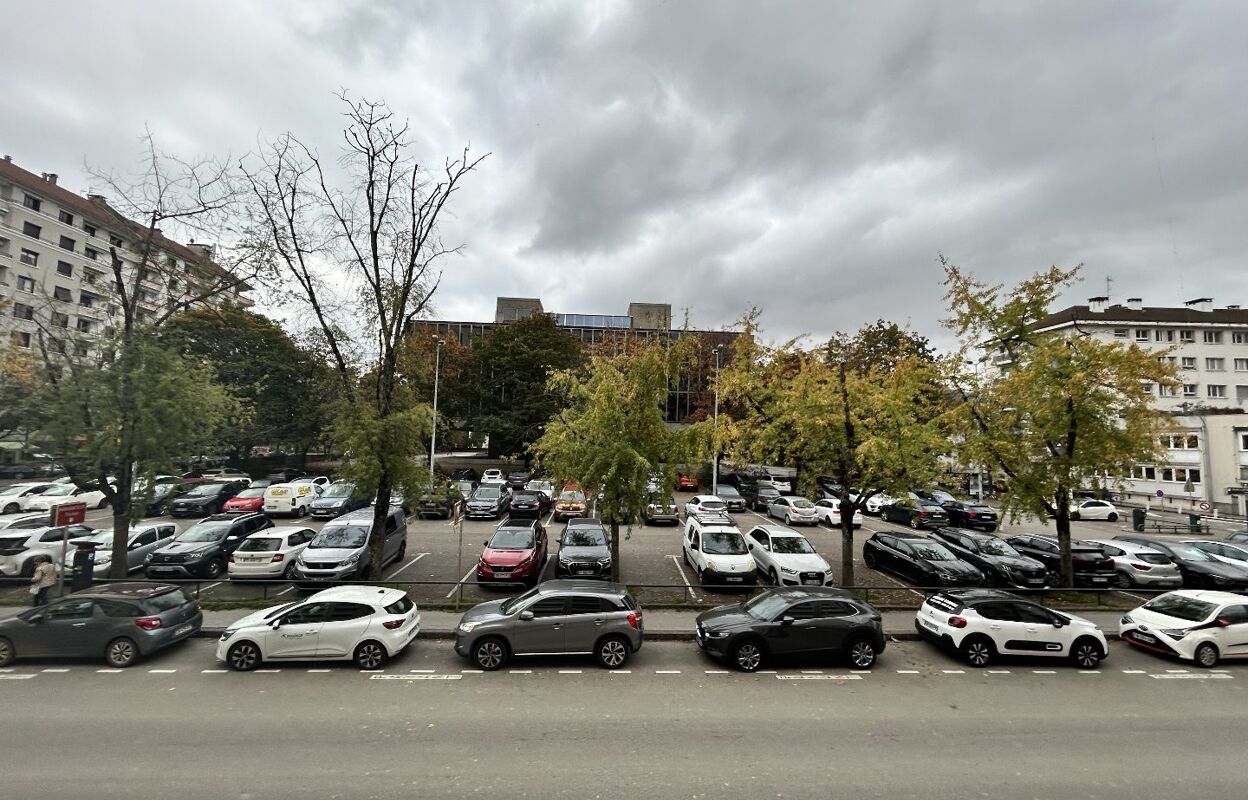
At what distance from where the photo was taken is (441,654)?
11.3 meters

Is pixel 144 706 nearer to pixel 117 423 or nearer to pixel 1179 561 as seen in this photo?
pixel 117 423

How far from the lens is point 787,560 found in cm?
1627

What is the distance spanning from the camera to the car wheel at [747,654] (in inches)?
413

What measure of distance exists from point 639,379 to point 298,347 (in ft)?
132

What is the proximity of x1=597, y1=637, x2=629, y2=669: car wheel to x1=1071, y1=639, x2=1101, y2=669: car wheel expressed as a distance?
8955mm

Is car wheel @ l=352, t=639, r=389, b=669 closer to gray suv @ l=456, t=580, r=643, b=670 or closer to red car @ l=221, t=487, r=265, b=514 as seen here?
gray suv @ l=456, t=580, r=643, b=670

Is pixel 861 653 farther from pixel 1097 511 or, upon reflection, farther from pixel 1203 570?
pixel 1097 511

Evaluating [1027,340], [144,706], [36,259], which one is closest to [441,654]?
[144,706]

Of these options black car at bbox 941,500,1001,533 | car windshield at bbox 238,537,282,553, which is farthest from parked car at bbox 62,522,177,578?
black car at bbox 941,500,1001,533

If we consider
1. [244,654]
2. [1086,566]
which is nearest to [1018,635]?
[1086,566]

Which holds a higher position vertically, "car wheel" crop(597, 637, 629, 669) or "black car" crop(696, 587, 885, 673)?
"black car" crop(696, 587, 885, 673)

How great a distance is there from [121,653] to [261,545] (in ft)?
20.1

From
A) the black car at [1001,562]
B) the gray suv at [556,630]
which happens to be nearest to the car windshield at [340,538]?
the gray suv at [556,630]

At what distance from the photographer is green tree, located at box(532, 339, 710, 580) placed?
50.0 ft
